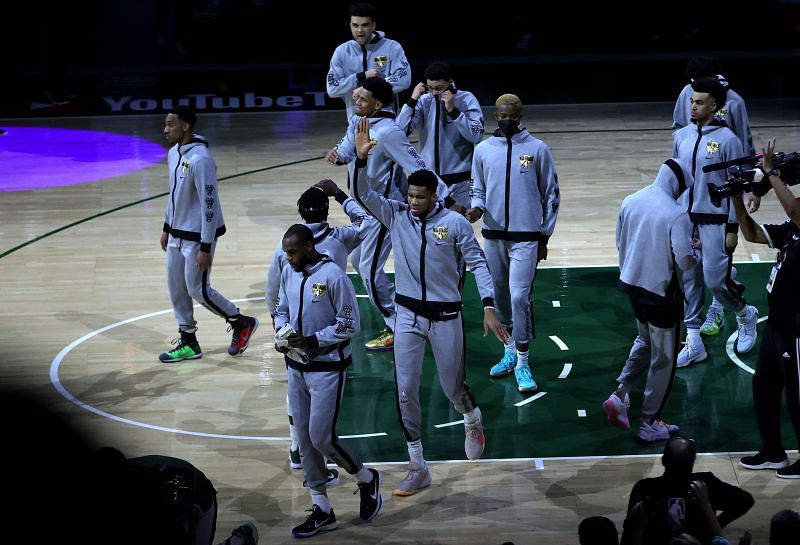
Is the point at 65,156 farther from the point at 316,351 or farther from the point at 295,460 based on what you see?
the point at 316,351

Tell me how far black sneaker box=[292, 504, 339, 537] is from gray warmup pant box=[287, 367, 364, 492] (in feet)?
0.40

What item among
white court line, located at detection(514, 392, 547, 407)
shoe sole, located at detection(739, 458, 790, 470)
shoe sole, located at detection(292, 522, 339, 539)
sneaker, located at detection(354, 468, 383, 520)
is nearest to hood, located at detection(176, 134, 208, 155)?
white court line, located at detection(514, 392, 547, 407)

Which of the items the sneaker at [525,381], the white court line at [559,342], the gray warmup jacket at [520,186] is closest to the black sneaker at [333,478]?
the sneaker at [525,381]

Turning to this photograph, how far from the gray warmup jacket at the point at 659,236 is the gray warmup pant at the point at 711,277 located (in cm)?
145

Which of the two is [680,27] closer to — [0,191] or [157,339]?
[0,191]

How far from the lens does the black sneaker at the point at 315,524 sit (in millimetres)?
5949

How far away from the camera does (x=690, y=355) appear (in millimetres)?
8172

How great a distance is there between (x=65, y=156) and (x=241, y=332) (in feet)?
23.9

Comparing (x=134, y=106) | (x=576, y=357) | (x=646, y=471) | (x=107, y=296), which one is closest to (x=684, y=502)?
(x=646, y=471)

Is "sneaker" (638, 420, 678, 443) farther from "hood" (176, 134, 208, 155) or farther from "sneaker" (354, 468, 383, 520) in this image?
"hood" (176, 134, 208, 155)

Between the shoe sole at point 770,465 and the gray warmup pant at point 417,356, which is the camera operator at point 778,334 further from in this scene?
the gray warmup pant at point 417,356

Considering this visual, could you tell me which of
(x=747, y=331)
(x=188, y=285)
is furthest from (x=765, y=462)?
(x=188, y=285)

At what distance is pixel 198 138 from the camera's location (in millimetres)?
8242

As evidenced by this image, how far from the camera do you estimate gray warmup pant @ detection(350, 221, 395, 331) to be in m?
8.34
